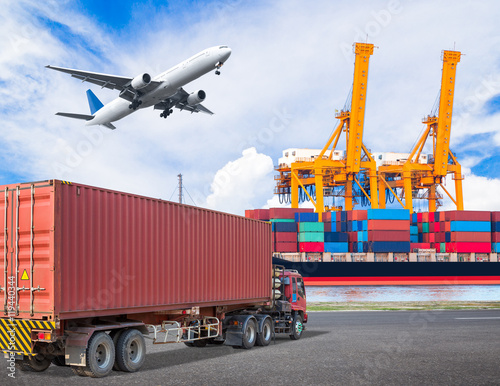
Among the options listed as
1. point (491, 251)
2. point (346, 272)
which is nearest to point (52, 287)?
point (346, 272)

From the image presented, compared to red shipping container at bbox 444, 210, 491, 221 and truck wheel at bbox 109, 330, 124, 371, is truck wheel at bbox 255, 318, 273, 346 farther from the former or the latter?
red shipping container at bbox 444, 210, 491, 221

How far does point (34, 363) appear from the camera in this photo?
11.9m

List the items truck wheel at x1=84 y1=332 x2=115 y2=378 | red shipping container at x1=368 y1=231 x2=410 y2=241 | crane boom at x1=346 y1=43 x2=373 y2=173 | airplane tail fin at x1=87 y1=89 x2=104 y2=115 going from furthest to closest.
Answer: crane boom at x1=346 y1=43 x2=373 y2=173, red shipping container at x1=368 y1=231 x2=410 y2=241, airplane tail fin at x1=87 y1=89 x2=104 y2=115, truck wheel at x1=84 y1=332 x2=115 y2=378

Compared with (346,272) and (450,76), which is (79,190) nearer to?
(346,272)

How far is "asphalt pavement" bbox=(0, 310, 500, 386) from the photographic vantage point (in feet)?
34.8

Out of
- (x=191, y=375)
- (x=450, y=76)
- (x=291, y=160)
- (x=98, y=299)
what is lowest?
(x=191, y=375)

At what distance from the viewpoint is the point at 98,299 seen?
445 inches

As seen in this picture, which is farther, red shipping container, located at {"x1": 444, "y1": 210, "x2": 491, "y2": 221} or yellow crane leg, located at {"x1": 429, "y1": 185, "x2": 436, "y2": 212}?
yellow crane leg, located at {"x1": 429, "y1": 185, "x2": 436, "y2": 212}

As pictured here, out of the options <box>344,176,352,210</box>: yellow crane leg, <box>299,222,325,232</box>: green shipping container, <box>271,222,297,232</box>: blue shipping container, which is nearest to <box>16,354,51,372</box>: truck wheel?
<box>271,222,297,232</box>: blue shipping container

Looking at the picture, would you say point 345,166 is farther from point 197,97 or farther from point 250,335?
point 250,335

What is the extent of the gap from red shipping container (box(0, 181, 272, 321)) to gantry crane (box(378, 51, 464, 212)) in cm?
6177

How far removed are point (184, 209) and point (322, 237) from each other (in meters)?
49.2

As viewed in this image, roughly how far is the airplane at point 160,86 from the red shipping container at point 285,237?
2427cm

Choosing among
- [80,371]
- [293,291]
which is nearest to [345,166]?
[293,291]
